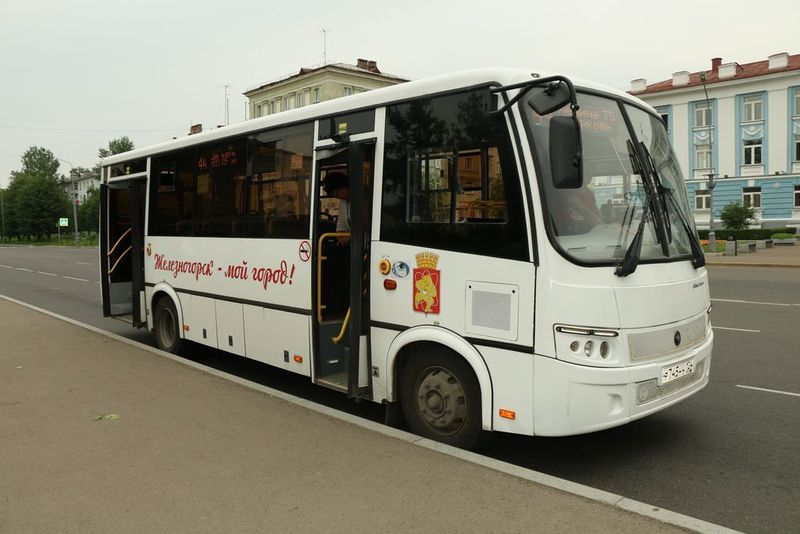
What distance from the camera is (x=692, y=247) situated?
5.31 m

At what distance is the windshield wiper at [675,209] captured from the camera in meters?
5.09

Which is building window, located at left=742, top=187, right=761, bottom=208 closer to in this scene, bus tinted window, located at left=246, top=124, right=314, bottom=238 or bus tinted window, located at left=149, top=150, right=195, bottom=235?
bus tinted window, located at left=149, top=150, right=195, bottom=235

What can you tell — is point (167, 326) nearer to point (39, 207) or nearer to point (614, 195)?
point (614, 195)

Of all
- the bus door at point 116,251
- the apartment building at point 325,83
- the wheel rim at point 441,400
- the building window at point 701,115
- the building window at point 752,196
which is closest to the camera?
the wheel rim at point 441,400

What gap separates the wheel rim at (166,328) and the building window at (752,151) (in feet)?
176

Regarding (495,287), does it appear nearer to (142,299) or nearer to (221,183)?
(221,183)

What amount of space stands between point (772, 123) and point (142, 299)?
5352cm

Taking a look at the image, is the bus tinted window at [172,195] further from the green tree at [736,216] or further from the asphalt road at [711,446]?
the green tree at [736,216]

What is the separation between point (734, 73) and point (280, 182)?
5554 centimetres

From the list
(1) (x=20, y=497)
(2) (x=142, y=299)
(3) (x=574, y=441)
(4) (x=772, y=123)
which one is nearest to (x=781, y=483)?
(3) (x=574, y=441)

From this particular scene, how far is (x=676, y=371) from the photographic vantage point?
4.84 meters

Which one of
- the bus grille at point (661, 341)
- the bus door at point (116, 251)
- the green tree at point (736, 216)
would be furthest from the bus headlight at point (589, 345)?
the green tree at point (736, 216)

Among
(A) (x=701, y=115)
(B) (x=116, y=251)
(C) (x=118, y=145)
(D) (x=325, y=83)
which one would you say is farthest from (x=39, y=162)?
(B) (x=116, y=251)

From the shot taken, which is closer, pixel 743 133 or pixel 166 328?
pixel 166 328
